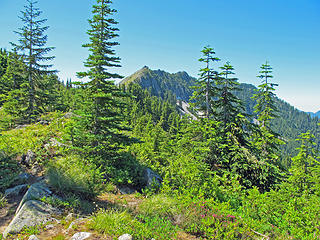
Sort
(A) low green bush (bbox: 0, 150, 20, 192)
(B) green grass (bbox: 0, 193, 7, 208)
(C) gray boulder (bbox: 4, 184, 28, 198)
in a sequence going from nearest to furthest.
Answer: (B) green grass (bbox: 0, 193, 7, 208), (C) gray boulder (bbox: 4, 184, 28, 198), (A) low green bush (bbox: 0, 150, 20, 192)

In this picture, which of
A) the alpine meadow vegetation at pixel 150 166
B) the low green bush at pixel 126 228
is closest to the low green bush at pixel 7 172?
the alpine meadow vegetation at pixel 150 166

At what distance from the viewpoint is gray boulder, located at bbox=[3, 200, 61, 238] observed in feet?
13.2

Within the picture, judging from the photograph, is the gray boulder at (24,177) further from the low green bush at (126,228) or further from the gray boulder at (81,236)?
the gray boulder at (81,236)

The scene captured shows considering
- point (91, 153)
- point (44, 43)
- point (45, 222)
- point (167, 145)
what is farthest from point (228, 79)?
point (44, 43)

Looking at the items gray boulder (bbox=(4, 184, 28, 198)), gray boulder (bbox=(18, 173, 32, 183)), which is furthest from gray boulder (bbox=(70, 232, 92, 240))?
gray boulder (bbox=(18, 173, 32, 183))

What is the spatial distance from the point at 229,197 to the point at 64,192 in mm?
6863

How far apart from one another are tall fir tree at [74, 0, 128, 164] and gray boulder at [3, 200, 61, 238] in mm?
3663

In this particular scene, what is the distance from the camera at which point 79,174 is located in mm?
6363

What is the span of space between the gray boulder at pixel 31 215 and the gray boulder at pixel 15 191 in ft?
5.33

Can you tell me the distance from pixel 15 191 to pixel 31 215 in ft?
7.04

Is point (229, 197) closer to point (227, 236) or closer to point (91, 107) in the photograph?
point (227, 236)

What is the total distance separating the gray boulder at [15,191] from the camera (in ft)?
18.4

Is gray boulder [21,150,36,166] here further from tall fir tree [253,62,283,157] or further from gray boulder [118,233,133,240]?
tall fir tree [253,62,283,157]

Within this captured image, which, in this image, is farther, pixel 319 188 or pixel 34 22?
pixel 34 22
